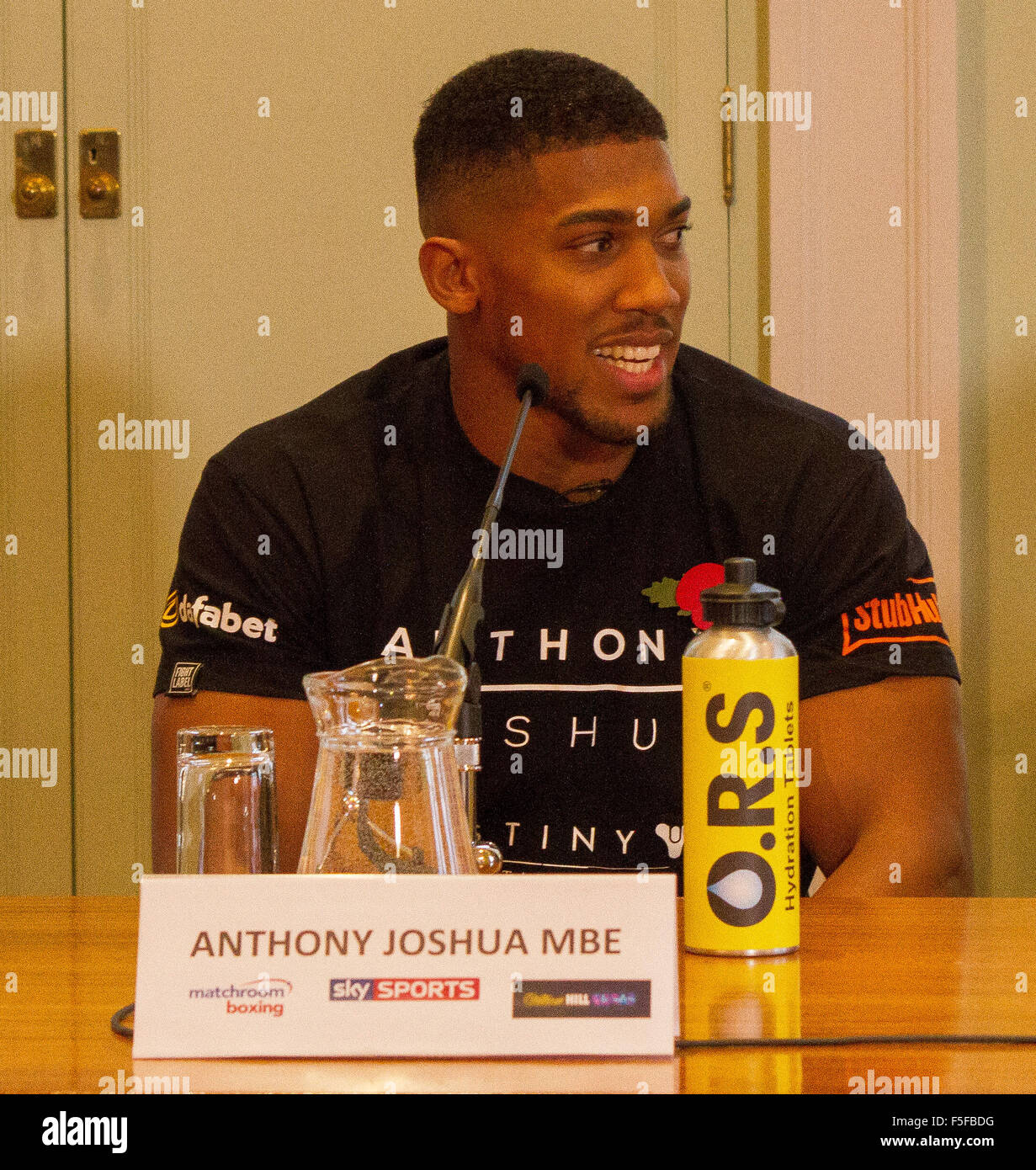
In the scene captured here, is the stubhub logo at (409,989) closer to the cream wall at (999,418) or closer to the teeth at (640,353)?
the teeth at (640,353)

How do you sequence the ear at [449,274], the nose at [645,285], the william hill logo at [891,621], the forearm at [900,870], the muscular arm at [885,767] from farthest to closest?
the ear at [449,274], the nose at [645,285], the william hill logo at [891,621], the muscular arm at [885,767], the forearm at [900,870]

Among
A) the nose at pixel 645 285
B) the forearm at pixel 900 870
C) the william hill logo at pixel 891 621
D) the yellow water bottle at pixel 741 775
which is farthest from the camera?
the nose at pixel 645 285

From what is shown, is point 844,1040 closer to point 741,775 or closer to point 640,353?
point 741,775

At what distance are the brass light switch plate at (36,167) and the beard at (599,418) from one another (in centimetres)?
89

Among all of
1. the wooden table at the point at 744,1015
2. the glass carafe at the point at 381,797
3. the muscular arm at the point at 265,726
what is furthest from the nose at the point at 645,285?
the glass carafe at the point at 381,797

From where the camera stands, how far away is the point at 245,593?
1260 mm

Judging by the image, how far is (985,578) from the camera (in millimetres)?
1863

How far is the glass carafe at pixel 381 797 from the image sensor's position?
59cm

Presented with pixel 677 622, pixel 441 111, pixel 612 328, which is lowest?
pixel 677 622

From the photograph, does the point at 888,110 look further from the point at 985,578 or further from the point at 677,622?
the point at 677,622

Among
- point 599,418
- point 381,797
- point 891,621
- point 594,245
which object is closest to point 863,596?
point 891,621
